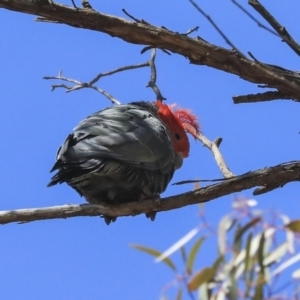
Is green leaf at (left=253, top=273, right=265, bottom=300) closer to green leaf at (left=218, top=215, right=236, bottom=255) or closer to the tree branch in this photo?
green leaf at (left=218, top=215, right=236, bottom=255)

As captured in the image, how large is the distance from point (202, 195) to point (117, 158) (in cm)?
109

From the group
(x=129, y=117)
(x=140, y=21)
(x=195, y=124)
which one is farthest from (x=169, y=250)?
(x=195, y=124)

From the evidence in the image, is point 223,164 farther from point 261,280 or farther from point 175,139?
point 261,280

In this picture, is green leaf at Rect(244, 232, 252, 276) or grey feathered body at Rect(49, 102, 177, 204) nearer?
green leaf at Rect(244, 232, 252, 276)

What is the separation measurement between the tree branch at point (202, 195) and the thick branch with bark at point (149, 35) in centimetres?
46

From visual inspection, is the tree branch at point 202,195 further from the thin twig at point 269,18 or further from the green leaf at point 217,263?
the green leaf at point 217,263

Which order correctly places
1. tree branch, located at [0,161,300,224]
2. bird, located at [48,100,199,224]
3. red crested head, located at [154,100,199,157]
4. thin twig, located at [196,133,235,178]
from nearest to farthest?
1. tree branch, located at [0,161,300,224]
2. thin twig, located at [196,133,235,178]
3. bird, located at [48,100,199,224]
4. red crested head, located at [154,100,199,157]

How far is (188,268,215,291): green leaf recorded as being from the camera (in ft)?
6.67

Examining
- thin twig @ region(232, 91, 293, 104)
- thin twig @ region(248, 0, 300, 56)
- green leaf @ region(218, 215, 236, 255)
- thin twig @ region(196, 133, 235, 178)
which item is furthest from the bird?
green leaf @ region(218, 215, 236, 255)

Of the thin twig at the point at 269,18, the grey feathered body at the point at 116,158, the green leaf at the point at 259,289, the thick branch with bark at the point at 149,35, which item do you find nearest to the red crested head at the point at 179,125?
the grey feathered body at the point at 116,158

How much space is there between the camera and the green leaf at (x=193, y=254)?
6.94 feet

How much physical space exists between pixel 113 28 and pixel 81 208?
45.5 inches

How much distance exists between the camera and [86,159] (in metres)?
4.60

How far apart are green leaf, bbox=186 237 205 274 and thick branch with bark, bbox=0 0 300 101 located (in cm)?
112
